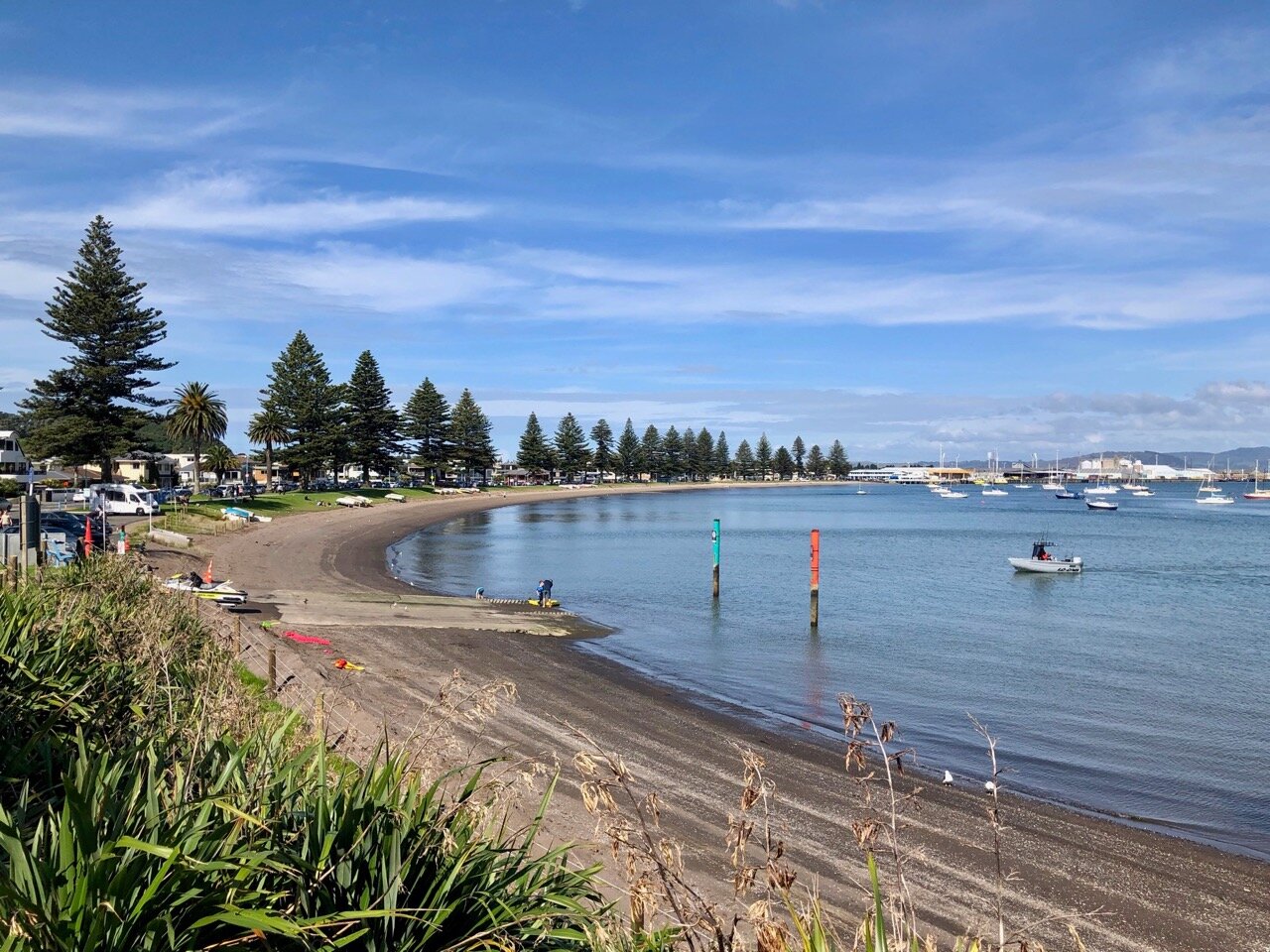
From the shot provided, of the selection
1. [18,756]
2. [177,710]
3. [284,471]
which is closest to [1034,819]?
[177,710]

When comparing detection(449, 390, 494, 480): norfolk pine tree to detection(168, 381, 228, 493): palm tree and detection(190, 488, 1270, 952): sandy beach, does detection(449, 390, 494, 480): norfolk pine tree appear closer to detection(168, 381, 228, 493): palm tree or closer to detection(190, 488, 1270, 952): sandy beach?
detection(168, 381, 228, 493): palm tree

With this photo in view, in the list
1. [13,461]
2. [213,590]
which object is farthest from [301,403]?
[213,590]

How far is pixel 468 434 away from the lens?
143875mm

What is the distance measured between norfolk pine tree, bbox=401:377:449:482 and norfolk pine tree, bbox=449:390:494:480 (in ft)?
6.39

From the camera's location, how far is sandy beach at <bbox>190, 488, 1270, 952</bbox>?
38.7ft

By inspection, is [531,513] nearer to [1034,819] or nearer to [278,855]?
[1034,819]

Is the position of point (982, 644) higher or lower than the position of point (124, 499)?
lower

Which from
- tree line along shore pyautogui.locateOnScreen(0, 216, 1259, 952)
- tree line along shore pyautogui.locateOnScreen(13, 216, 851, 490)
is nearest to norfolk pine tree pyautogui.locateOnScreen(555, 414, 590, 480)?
tree line along shore pyautogui.locateOnScreen(13, 216, 851, 490)

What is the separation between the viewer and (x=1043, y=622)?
127 ft

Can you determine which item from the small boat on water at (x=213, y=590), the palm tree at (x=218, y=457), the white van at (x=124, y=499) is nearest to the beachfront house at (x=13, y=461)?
the palm tree at (x=218, y=457)

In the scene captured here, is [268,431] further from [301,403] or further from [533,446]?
[533,446]

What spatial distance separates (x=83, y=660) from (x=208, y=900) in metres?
6.15

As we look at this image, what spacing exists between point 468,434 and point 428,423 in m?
9.39

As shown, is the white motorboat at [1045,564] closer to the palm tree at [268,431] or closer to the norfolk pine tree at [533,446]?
the palm tree at [268,431]
